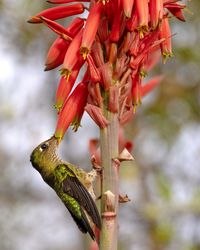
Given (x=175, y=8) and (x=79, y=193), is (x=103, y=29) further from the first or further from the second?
(x=79, y=193)

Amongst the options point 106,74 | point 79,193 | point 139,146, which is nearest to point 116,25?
point 106,74

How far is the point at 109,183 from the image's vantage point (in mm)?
2359

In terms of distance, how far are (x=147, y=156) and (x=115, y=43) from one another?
252 inches

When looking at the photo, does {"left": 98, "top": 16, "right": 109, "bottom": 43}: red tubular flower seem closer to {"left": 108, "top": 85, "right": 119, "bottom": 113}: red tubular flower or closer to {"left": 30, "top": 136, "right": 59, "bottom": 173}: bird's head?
{"left": 108, "top": 85, "right": 119, "bottom": 113}: red tubular flower

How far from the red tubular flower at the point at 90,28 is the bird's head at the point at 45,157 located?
2.11 ft

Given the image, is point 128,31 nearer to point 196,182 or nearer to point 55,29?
point 55,29

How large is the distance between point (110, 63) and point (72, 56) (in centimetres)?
14

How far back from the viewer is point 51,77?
898cm

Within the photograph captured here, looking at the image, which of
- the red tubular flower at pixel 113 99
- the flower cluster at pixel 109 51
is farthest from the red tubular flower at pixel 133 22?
the red tubular flower at pixel 113 99

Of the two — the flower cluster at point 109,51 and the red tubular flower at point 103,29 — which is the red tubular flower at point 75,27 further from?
the red tubular flower at point 103,29

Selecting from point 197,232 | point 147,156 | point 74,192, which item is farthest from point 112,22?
point 147,156

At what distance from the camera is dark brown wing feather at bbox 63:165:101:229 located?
257cm

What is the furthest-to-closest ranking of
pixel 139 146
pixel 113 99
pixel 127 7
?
1. pixel 139 146
2. pixel 113 99
3. pixel 127 7

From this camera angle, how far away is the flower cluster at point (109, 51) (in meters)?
2.37
